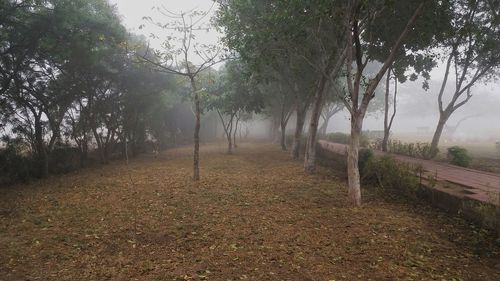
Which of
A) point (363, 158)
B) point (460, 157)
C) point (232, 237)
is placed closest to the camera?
point (232, 237)

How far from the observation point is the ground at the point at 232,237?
4801 millimetres

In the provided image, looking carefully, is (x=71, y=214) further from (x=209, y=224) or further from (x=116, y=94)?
(x=116, y=94)

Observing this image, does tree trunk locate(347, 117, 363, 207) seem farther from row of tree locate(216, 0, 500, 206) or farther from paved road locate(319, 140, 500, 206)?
paved road locate(319, 140, 500, 206)

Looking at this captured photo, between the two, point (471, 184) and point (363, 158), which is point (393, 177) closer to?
point (471, 184)

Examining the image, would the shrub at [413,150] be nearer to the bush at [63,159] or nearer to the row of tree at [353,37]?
the row of tree at [353,37]

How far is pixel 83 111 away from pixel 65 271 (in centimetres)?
1328

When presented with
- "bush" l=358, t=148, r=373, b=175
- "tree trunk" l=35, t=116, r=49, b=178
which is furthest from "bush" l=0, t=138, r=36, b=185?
"bush" l=358, t=148, r=373, b=175

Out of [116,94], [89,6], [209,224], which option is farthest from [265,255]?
[116,94]

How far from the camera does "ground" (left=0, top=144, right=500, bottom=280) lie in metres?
4.80

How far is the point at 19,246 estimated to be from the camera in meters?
5.71

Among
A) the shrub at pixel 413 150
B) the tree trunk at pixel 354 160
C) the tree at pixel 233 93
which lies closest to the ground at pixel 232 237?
the tree trunk at pixel 354 160

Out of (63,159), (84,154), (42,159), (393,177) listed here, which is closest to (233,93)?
(84,154)

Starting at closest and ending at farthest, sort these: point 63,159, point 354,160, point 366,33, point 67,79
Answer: point 354,160, point 366,33, point 67,79, point 63,159

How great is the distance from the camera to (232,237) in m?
6.18
